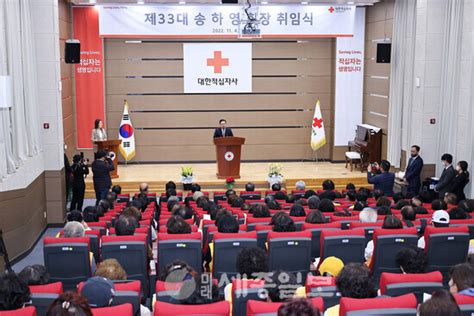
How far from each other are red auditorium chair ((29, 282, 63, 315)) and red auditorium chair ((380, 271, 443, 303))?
2.26 m

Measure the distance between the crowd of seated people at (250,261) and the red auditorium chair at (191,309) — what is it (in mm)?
171

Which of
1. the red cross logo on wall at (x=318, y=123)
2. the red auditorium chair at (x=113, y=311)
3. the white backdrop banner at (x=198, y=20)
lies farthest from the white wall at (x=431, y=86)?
the red auditorium chair at (x=113, y=311)

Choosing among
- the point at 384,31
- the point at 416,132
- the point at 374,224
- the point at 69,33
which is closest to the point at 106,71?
the point at 69,33

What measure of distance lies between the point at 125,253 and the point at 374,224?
106 inches

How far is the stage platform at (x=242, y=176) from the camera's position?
13.7 metres

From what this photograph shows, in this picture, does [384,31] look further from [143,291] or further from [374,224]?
[143,291]

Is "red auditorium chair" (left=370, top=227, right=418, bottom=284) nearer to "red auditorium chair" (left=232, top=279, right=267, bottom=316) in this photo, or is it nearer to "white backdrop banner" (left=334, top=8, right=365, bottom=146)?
"red auditorium chair" (left=232, top=279, right=267, bottom=316)

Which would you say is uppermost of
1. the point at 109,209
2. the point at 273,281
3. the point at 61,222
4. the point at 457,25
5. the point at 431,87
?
the point at 457,25

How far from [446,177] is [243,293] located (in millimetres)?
7378

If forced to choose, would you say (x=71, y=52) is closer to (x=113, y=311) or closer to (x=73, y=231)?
(x=73, y=231)

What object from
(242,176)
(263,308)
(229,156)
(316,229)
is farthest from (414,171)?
(263,308)

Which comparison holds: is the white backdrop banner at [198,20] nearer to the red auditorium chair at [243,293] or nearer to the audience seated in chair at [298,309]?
the red auditorium chair at [243,293]

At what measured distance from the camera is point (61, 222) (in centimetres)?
1135

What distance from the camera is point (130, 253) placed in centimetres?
593
